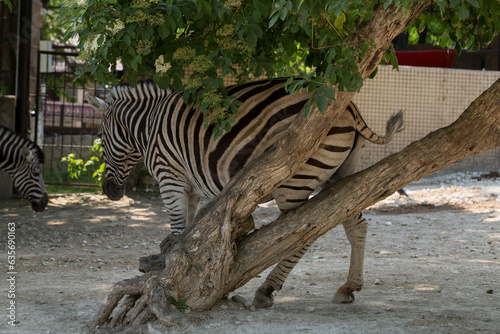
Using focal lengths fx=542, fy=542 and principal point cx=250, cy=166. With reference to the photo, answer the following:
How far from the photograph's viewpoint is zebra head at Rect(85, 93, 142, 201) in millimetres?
5238

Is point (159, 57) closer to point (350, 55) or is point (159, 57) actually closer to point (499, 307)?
point (350, 55)

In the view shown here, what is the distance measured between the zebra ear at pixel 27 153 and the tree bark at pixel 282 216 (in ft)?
16.2

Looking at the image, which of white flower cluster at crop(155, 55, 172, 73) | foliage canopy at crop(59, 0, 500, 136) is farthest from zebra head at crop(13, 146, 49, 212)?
white flower cluster at crop(155, 55, 172, 73)

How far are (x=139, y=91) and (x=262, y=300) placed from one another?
2.21m

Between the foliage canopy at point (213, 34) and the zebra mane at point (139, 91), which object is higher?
the foliage canopy at point (213, 34)

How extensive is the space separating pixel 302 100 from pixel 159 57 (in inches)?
42.5

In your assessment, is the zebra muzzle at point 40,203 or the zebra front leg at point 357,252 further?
the zebra muzzle at point 40,203

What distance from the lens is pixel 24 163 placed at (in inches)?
321

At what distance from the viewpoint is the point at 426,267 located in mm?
Result: 5746

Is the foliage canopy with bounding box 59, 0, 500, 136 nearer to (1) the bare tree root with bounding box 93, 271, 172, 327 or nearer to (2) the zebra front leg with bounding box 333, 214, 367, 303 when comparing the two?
(1) the bare tree root with bounding box 93, 271, 172, 327

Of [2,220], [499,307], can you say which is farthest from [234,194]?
[2,220]

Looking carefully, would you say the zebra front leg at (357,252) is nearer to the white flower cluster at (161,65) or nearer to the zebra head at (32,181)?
the white flower cluster at (161,65)

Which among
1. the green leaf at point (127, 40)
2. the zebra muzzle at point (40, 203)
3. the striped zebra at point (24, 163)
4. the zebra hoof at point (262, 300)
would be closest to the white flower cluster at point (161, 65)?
the green leaf at point (127, 40)

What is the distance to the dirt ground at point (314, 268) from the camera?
12.3ft
